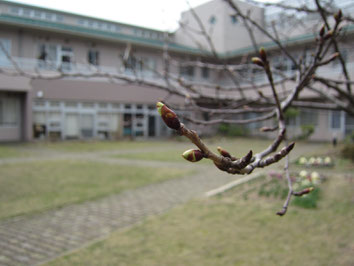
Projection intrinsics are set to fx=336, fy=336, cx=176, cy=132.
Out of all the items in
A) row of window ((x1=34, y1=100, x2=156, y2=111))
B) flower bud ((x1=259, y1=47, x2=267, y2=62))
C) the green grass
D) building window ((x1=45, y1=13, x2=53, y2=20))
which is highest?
building window ((x1=45, y1=13, x2=53, y2=20))

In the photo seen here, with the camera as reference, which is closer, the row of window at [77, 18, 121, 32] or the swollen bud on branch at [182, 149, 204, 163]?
the swollen bud on branch at [182, 149, 204, 163]

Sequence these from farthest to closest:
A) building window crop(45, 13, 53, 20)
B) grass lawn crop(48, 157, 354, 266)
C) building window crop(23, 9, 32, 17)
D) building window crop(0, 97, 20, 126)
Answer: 1. building window crop(45, 13, 53, 20)
2. building window crop(0, 97, 20, 126)
3. building window crop(23, 9, 32, 17)
4. grass lawn crop(48, 157, 354, 266)

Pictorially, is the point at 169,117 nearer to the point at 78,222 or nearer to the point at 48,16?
the point at 78,222

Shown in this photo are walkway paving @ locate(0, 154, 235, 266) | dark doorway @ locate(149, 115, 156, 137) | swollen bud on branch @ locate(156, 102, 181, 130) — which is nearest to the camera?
swollen bud on branch @ locate(156, 102, 181, 130)

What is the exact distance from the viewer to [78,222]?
602 centimetres

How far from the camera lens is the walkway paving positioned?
189 inches

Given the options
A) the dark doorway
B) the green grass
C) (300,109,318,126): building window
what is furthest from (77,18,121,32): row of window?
the green grass

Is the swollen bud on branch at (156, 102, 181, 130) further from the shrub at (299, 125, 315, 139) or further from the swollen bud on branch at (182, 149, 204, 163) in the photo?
the shrub at (299, 125, 315, 139)

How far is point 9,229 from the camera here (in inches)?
221

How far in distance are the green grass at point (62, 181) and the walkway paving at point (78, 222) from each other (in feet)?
1.75

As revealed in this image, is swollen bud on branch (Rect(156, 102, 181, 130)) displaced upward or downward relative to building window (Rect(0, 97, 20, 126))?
downward

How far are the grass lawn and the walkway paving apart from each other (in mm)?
369

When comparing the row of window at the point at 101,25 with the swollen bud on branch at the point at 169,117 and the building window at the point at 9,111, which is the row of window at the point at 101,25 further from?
the swollen bud on branch at the point at 169,117

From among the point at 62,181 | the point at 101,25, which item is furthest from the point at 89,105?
the point at 62,181
